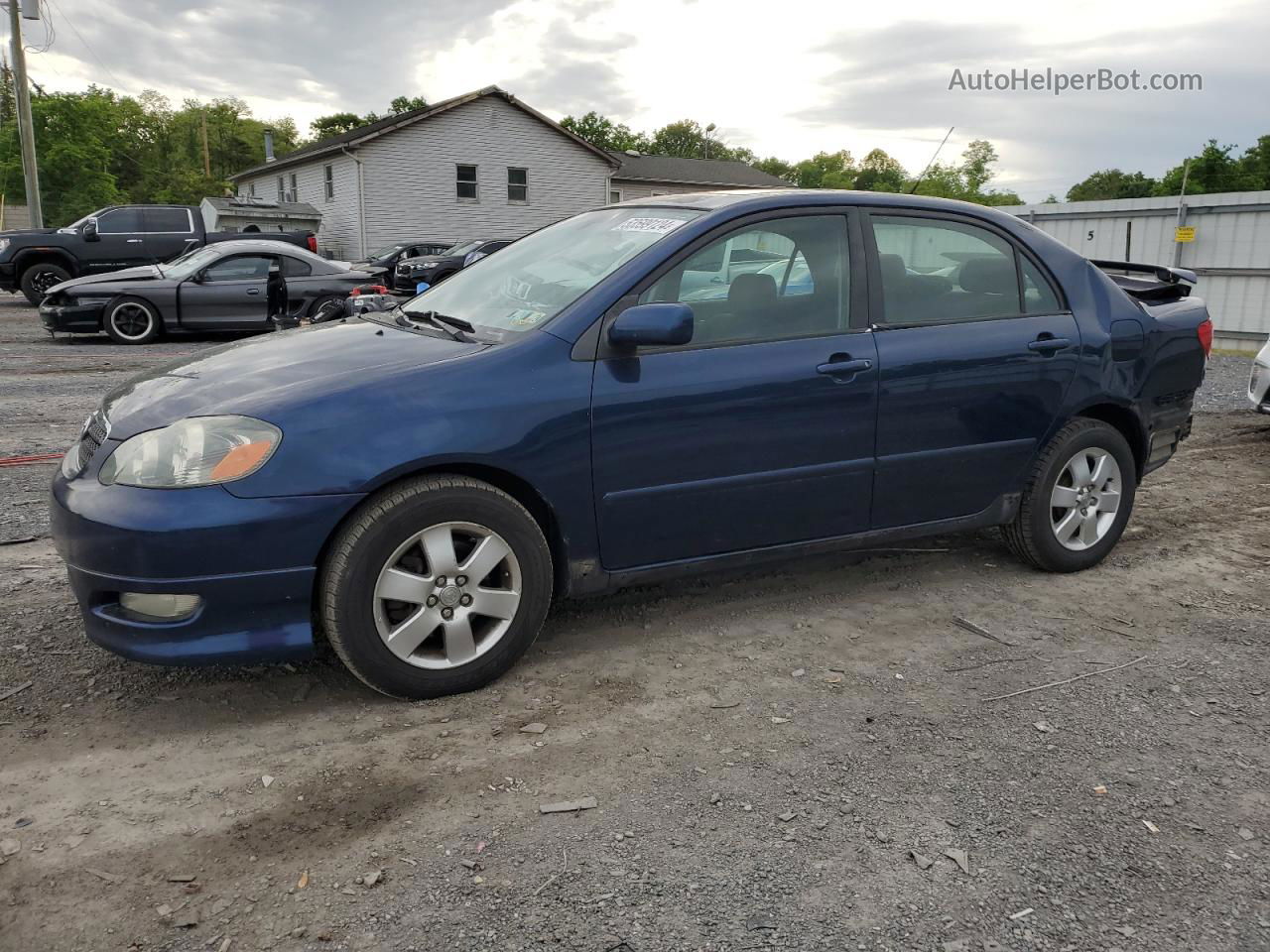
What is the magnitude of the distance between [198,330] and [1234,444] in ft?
40.7

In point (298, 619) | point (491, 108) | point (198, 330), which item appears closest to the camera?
point (298, 619)

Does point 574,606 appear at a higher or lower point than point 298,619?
lower

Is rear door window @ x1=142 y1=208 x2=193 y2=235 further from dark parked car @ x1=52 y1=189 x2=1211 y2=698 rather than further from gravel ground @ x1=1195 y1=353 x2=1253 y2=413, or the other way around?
gravel ground @ x1=1195 y1=353 x2=1253 y2=413

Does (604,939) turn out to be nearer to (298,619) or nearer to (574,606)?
(298,619)

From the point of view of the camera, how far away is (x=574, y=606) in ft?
14.0

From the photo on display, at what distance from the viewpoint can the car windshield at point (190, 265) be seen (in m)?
13.8

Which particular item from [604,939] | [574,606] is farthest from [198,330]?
[604,939]

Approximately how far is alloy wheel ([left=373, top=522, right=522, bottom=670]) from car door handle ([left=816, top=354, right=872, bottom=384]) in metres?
1.43

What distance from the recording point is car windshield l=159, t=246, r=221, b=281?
45.1 feet

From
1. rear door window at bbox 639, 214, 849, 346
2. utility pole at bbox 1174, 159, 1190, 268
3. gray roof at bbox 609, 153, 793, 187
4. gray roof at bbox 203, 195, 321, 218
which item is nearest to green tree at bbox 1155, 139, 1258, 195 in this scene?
gray roof at bbox 609, 153, 793, 187

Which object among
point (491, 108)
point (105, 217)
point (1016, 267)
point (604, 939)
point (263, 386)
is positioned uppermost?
point (491, 108)

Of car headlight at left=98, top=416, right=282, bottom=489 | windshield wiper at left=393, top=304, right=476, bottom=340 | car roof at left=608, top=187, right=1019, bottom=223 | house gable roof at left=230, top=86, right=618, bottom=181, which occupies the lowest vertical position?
car headlight at left=98, top=416, right=282, bottom=489

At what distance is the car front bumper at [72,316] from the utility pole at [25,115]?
531 inches

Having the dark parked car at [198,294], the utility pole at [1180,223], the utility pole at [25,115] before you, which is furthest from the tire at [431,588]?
the utility pole at [25,115]
